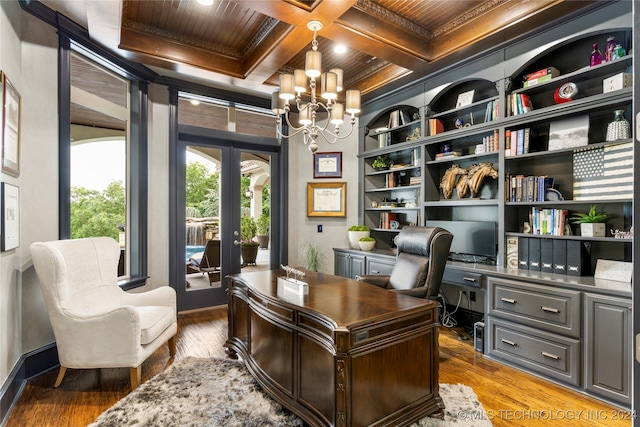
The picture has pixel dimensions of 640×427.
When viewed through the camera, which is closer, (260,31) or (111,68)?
(260,31)

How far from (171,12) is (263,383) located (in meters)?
3.20

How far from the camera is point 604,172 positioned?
8.70 ft

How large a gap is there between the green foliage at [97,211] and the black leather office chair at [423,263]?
2.76 m

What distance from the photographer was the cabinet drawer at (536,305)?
2.44 meters

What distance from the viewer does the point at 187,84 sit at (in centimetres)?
429

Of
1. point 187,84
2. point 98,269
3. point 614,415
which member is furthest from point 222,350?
point 187,84

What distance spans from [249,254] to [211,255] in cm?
56

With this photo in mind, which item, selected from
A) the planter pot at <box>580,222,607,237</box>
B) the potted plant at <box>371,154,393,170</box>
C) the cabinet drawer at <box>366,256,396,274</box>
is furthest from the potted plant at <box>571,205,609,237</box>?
the potted plant at <box>371,154,393,170</box>

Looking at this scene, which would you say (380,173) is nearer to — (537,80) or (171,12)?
(537,80)

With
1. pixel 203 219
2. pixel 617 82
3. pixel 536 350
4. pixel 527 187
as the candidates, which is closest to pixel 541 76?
pixel 617 82

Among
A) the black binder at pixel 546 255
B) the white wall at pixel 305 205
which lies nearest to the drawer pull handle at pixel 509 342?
the black binder at pixel 546 255

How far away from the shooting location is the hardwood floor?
2.10 m

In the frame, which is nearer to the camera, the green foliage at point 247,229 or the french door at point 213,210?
the french door at point 213,210

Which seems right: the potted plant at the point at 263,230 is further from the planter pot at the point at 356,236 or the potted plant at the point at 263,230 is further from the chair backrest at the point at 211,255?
the planter pot at the point at 356,236
